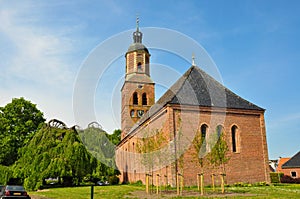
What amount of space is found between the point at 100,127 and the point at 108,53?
13.6m

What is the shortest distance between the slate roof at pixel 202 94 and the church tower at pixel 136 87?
46.4 ft

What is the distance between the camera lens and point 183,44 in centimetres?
1636

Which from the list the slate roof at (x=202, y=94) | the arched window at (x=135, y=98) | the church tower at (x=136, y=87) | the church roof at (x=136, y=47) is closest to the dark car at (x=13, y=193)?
the slate roof at (x=202, y=94)

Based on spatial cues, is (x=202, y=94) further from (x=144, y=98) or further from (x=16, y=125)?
(x=16, y=125)

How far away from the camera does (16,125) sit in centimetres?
3659

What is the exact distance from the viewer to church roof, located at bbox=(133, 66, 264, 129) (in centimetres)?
2398

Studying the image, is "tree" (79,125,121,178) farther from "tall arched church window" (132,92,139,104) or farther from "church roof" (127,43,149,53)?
"church roof" (127,43,149,53)

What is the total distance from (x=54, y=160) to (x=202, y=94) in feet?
44.8

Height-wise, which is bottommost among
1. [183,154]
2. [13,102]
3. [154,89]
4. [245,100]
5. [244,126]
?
[183,154]

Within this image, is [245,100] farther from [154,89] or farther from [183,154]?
[154,89]

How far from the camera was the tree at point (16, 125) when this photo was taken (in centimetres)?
3425

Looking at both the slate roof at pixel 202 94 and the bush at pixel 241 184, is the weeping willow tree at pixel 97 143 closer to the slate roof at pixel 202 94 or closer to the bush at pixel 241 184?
the slate roof at pixel 202 94

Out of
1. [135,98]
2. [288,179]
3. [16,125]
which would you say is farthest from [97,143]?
[288,179]

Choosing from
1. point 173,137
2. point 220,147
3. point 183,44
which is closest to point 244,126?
point 173,137
